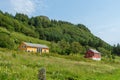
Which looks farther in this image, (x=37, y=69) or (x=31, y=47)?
(x=31, y=47)

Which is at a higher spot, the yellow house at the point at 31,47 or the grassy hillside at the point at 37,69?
the yellow house at the point at 31,47

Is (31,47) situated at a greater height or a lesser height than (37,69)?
greater

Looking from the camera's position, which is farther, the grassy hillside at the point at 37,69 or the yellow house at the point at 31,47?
the yellow house at the point at 31,47

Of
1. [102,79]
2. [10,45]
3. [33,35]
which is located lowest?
[102,79]

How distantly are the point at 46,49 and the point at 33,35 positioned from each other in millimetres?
65478

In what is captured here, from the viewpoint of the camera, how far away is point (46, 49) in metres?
119

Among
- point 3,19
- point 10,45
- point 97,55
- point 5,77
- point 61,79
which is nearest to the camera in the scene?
point 5,77

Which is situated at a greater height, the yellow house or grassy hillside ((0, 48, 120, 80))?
the yellow house

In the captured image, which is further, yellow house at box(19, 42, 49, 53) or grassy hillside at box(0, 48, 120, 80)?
yellow house at box(19, 42, 49, 53)

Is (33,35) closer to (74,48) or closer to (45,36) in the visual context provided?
(45,36)

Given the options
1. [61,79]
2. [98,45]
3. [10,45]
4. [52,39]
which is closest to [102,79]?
[61,79]

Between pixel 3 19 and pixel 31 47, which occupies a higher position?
pixel 3 19

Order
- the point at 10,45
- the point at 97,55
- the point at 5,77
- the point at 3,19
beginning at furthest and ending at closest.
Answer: the point at 3,19 → the point at 97,55 → the point at 10,45 → the point at 5,77

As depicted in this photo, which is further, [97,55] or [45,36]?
[45,36]
